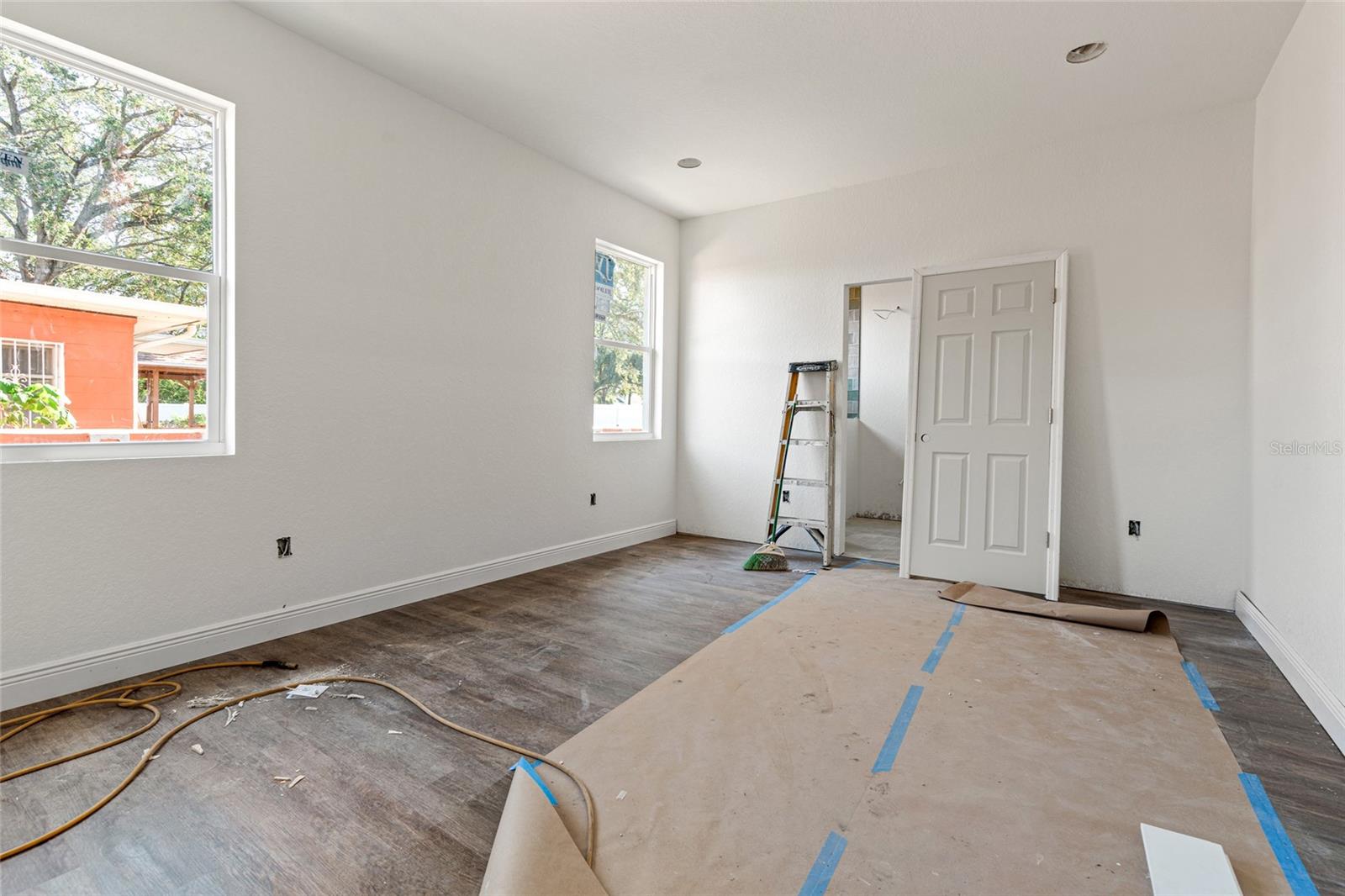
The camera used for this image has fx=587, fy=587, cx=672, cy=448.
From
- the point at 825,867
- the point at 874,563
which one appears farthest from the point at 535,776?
the point at 874,563

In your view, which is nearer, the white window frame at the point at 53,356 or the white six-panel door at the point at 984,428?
the white window frame at the point at 53,356

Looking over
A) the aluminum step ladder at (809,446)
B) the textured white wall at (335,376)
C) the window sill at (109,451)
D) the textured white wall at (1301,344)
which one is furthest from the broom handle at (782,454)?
the window sill at (109,451)

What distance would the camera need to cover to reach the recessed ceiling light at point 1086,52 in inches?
112

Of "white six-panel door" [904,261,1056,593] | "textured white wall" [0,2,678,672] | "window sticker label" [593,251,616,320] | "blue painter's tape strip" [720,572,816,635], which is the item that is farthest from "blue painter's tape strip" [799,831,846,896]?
"window sticker label" [593,251,616,320]

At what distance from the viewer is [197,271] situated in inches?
104

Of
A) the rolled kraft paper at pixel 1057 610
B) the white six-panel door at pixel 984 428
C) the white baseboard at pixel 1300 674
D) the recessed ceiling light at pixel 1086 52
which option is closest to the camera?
the white baseboard at pixel 1300 674

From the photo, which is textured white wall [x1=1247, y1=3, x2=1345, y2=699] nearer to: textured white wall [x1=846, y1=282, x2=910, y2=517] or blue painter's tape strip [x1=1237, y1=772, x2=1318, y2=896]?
blue painter's tape strip [x1=1237, y1=772, x2=1318, y2=896]

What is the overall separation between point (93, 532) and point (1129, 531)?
538 cm

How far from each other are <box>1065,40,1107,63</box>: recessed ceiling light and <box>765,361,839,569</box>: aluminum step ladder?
2287 millimetres

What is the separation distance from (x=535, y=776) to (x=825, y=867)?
0.84 metres

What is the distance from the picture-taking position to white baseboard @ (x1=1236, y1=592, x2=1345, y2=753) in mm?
2033

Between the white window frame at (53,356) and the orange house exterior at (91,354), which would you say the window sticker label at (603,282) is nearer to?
the orange house exterior at (91,354)

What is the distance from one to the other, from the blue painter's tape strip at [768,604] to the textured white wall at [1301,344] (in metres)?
2.24

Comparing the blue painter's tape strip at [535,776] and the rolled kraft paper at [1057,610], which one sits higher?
the rolled kraft paper at [1057,610]
